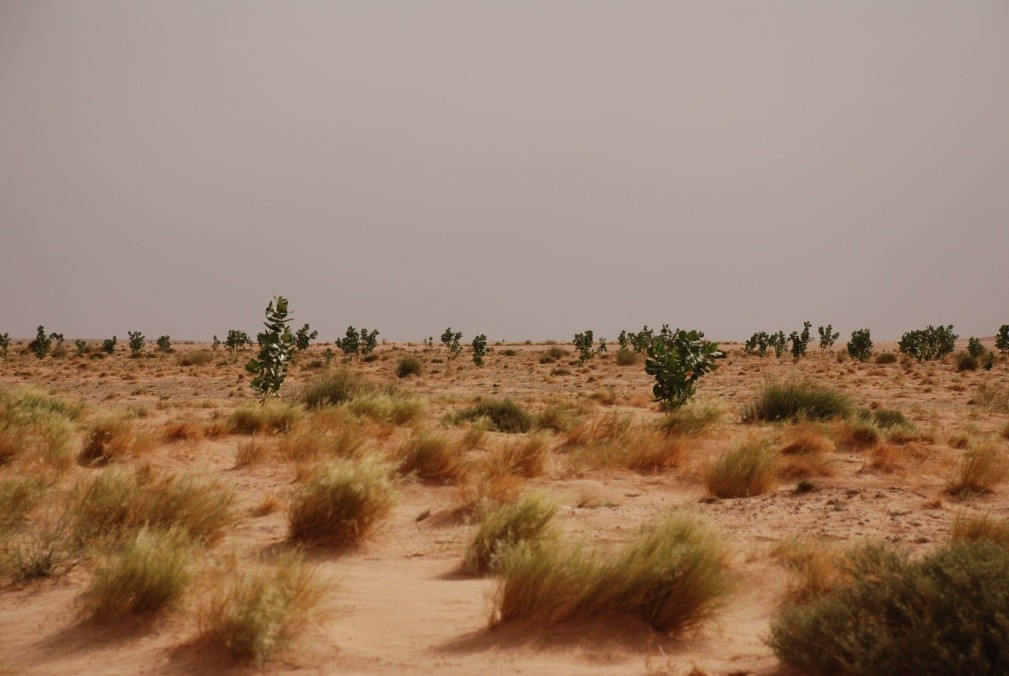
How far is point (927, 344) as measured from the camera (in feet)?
171

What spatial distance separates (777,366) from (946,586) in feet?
144

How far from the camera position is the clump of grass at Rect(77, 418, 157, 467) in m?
11.2

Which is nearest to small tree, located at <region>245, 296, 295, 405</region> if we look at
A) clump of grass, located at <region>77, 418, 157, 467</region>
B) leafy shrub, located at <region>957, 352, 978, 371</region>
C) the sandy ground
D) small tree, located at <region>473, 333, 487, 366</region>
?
the sandy ground

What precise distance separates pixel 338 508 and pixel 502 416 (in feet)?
30.7

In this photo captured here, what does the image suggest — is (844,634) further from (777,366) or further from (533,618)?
(777,366)

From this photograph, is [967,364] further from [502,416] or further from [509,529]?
[509,529]

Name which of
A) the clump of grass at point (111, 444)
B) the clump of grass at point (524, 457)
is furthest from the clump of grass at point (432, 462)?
the clump of grass at point (111, 444)

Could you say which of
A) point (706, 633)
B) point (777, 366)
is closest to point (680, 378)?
point (706, 633)

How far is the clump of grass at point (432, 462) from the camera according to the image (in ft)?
35.2

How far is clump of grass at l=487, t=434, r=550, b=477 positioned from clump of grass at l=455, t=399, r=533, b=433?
14.2ft

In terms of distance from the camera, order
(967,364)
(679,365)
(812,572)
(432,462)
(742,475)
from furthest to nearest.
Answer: (967,364), (679,365), (432,462), (742,475), (812,572)

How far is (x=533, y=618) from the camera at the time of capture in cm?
512

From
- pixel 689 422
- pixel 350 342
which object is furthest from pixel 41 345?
pixel 689 422

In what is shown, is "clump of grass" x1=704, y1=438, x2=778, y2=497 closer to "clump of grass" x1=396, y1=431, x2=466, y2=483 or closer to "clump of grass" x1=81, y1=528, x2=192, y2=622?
"clump of grass" x1=396, y1=431, x2=466, y2=483
